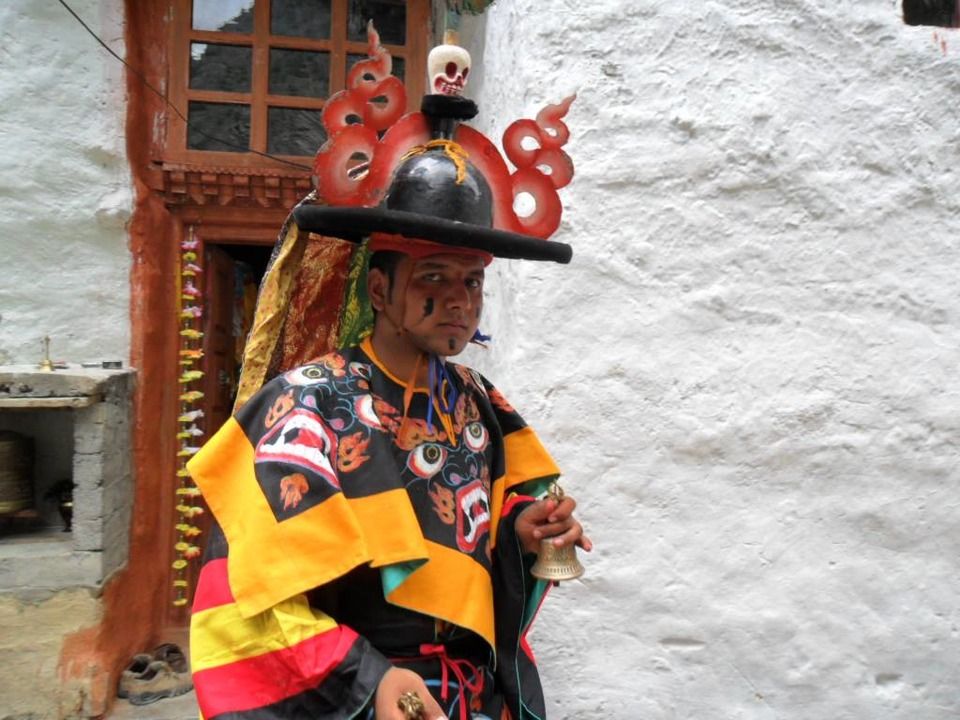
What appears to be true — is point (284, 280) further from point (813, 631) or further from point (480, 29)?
point (813, 631)

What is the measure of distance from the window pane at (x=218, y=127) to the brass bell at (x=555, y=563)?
121 inches

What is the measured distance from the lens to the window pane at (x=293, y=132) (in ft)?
12.6

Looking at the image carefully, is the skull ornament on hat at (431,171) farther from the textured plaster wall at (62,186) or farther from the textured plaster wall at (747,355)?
the textured plaster wall at (62,186)

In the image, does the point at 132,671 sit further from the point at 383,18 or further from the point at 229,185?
the point at 383,18

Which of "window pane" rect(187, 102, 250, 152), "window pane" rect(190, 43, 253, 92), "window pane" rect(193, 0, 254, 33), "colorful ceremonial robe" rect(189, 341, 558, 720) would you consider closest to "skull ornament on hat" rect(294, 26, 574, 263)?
"colorful ceremonial robe" rect(189, 341, 558, 720)

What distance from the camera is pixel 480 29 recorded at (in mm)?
3164

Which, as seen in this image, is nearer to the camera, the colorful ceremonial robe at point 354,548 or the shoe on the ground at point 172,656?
the colorful ceremonial robe at point 354,548

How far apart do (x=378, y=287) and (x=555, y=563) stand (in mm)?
721

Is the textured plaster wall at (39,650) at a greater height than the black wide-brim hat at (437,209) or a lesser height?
lesser

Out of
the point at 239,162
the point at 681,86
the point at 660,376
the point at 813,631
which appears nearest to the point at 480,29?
the point at 681,86

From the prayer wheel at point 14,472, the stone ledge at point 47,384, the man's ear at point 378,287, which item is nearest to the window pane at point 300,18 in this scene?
the stone ledge at point 47,384

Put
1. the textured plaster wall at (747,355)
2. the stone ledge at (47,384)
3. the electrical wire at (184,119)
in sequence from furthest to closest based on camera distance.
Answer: the electrical wire at (184,119) < the stone ledge at (47,384) < the textured plaster wall at (747,355)

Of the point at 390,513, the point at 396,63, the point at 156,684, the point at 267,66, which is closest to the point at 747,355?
the point at 390,513

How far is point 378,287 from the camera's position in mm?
1570
